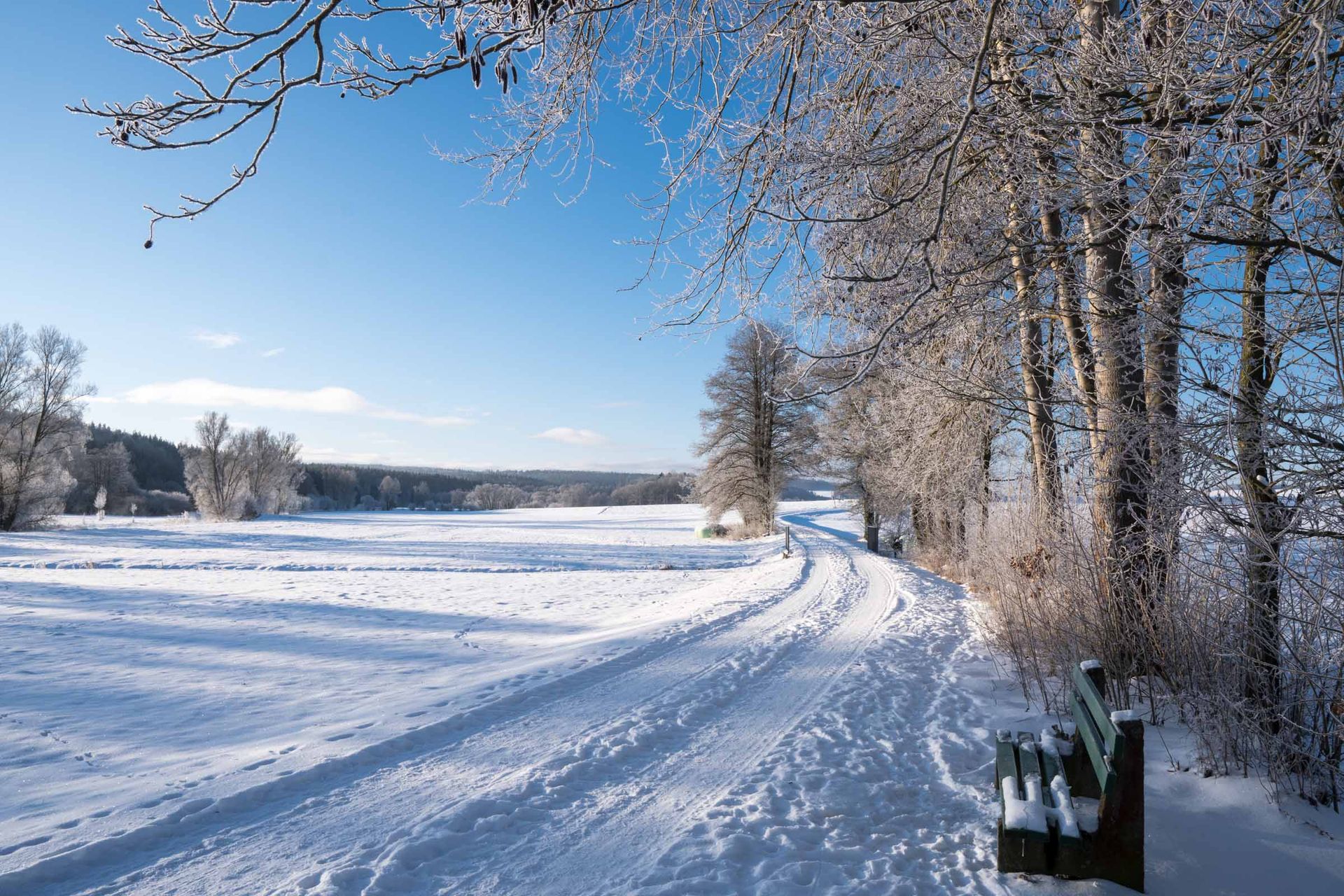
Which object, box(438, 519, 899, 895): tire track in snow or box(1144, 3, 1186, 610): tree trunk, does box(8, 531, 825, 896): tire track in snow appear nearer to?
box(438, 519, 899, 895): tire track in snow

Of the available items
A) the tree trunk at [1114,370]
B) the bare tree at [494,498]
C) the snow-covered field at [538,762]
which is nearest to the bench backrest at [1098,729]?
the snow-covered field at [538,762]

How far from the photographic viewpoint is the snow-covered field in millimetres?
2928

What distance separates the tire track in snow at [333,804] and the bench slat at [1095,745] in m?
2.99

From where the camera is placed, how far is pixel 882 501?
2094 centimetres

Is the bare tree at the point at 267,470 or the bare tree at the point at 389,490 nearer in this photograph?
the bare tree at the point at 267,470

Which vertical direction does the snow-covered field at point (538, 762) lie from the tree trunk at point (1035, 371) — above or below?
below

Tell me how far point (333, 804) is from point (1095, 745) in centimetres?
378

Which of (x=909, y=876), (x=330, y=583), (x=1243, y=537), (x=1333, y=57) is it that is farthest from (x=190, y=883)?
(x=330, y=583)

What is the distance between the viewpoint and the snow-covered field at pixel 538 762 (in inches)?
115

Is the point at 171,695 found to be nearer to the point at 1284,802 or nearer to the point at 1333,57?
the point at 1284,802

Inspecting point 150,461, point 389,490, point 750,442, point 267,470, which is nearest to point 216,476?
point 267,470

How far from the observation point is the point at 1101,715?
3.07m

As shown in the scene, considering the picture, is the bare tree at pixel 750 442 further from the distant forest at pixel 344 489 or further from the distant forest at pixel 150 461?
the distant forest at pixel 150 461

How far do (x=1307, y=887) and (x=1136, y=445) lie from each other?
2.43 m
